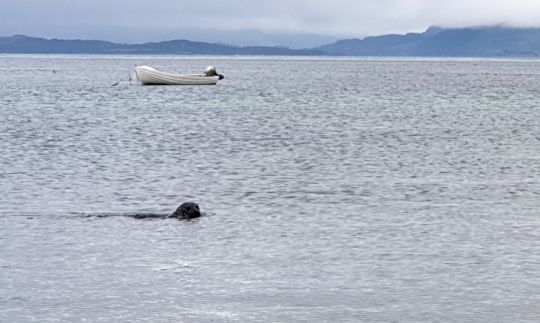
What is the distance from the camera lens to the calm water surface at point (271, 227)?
15.9 m

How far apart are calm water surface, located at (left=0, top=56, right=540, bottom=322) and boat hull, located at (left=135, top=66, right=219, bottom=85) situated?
56.3 m

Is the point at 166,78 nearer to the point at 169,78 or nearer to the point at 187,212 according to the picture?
the point at 169,78

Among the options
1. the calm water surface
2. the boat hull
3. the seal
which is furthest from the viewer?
the boat hull

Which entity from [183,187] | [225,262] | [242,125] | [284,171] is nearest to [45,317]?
[225,262]

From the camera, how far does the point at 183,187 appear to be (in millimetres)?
29391

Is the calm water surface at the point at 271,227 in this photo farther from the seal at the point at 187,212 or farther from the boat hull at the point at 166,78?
the boat hull at the point at 166,78

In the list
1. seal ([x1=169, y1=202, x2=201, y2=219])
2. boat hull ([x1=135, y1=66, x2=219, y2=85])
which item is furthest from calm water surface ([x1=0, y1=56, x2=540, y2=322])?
boat hull ([x1=135, y1=66, x2=219, y2=85])

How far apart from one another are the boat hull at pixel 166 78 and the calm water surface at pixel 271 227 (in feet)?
185

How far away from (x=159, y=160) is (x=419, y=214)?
49.0 feet

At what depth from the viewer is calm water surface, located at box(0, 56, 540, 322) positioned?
52.2 ft

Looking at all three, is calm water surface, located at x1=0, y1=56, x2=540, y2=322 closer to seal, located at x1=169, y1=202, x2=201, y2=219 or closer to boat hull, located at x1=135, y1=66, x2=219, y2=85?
seal, located at x1=169, y1=202, x2=201, y2=219

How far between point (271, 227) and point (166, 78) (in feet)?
289

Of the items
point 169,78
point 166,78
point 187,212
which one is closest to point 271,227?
point 187,212

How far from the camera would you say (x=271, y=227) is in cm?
2266
